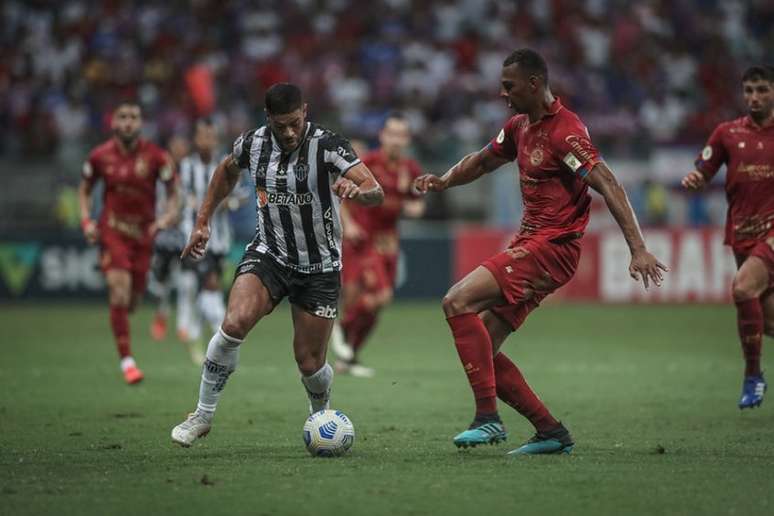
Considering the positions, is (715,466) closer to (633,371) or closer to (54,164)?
(633,371)

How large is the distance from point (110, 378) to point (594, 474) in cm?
729

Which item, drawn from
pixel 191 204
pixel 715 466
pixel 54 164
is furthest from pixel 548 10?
pixel 715 466

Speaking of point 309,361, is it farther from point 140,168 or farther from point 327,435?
point 140,168

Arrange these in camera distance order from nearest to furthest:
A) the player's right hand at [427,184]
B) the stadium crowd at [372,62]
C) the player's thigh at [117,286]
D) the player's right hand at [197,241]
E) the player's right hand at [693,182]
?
the player's right hand at [197,241] < the player's right hand at [427,184] < the player's right hand at [693,182] < the player's thigh at [117,286] < the stadium crowd at [372,62]

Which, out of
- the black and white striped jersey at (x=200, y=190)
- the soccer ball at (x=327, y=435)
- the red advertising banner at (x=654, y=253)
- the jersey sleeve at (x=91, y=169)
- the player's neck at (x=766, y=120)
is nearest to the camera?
the soccer ball at (x=327, y=435)

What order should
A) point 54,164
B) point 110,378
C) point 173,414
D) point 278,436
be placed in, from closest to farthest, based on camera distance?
point 278,436, point 173,414, point 110,378, point 54,164

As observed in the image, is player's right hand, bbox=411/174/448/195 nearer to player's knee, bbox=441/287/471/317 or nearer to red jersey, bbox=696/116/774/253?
player's knee, bbox=441/287/471/317

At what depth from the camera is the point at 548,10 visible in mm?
29234

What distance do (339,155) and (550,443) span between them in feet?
7.65

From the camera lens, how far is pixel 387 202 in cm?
1433

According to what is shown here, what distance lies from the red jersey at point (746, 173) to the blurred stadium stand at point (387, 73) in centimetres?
1359

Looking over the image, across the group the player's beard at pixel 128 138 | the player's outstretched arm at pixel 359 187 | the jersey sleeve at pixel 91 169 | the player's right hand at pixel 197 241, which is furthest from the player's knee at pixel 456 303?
the jersey sleeve at pixel 91 169

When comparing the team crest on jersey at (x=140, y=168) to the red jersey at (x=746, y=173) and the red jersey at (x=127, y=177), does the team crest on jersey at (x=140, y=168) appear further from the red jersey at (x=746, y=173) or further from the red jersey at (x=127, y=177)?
the red jersey at (x=746, y=173)

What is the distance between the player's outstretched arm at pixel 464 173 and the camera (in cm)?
834
